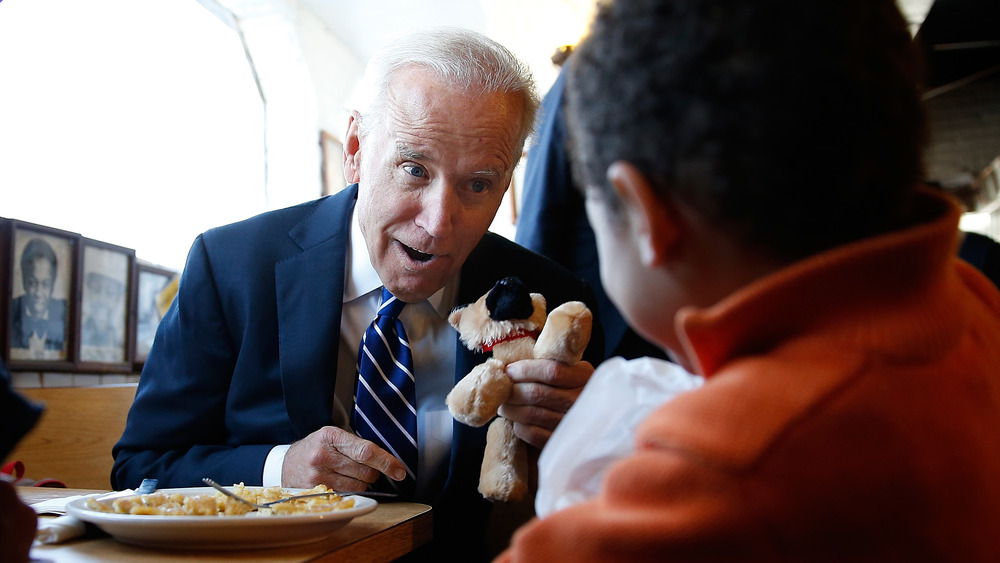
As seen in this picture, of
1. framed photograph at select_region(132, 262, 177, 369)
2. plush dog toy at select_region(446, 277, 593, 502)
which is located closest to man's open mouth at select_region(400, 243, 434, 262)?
plush dog toy at select_region(446, 277, 593, 502)

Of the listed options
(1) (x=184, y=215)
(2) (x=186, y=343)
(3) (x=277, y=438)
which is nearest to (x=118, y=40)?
(1) (x=184, y=215)

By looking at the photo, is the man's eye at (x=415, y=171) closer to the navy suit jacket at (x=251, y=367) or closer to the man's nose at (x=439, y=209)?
the man's nose at (x=439, y=209)

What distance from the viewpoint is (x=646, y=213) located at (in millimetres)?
567

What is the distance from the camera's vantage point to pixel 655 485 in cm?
50

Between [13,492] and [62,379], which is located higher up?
[62,379]

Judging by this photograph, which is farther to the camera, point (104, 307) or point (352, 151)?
point (104, 307)

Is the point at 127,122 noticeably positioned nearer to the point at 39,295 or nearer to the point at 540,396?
the point at 39,295

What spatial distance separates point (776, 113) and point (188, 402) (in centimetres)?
137

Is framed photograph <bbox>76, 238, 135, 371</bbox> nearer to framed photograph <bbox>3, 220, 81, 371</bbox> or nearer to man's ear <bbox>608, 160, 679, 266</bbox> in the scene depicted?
framed photograph <bbox>3, 220, 81, 371</bbox>

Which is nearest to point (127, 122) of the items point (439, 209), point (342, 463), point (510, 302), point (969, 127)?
point (439, 209)

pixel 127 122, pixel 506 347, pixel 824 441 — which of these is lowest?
pixel 824 441

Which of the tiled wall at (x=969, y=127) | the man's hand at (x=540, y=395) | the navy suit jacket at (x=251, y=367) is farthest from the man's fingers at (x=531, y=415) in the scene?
the tiled wall at (x=969, y=127)

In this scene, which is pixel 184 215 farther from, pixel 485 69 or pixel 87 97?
pixel 485 69

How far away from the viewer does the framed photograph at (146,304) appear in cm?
265
